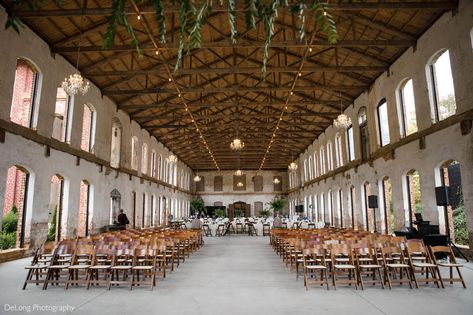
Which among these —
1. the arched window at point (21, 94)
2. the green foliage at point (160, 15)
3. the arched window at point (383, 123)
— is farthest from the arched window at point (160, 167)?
the green foliage at point (160, 15)

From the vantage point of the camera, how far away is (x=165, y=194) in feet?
86.0

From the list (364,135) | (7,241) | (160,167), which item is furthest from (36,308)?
(160,167)

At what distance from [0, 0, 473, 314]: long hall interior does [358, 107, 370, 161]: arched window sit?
237 mm

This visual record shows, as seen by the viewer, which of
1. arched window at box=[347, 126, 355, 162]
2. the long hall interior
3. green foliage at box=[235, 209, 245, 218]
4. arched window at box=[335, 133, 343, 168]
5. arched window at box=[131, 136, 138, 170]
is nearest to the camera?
the long hall interior

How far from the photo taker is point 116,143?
16.5 meters

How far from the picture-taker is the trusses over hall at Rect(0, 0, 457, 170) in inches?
373

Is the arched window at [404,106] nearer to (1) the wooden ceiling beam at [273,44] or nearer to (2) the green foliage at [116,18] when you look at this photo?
(1) the wooden ceiling beam at [273,44]

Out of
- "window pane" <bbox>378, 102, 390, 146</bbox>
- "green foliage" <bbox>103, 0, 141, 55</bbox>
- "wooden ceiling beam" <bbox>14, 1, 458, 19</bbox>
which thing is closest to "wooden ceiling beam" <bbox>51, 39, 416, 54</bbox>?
"wooden ceiling beam" <bbox>14, 1, 458, 19</bbox>

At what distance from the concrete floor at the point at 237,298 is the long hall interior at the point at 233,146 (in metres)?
0.04

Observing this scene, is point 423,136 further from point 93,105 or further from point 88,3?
point 93,105

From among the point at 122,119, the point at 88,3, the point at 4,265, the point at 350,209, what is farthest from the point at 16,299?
the point at 350,209

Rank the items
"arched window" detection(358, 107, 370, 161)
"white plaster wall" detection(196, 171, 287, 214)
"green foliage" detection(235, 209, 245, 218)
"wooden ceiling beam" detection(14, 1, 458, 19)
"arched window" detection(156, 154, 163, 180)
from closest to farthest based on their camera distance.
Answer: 1. "wooden ceiling beam" detection(14, 1, 458, 19)
2. "arched window" detection(358, 107, 370, 161)
3. "arched window" detection(156, 154, 163, 180)
4. "green foliage" detection(235, 209, 245, 218)
5. "white plaster wall" detection(196, 171, 287, 214)

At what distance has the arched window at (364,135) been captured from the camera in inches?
599

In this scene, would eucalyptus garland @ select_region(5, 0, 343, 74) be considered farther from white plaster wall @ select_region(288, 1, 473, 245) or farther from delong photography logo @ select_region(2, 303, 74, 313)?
white plaster wall @ select_region(288, 1, 473, 245)
